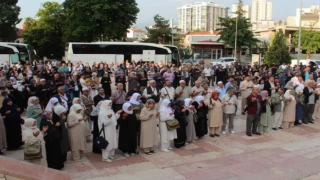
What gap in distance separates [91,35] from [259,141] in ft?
105

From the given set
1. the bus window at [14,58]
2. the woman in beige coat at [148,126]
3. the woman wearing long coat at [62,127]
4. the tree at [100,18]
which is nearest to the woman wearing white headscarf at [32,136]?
the woman wearing long coat at [62,127]

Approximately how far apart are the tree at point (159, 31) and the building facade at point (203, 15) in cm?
5702

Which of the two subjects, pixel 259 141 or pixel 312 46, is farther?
pixel 312 46

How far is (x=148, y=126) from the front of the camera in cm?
812

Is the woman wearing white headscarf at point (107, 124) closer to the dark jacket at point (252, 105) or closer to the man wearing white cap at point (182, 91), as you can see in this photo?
the man wearing white cap at point (182, 91)

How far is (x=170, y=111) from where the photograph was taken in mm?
8430

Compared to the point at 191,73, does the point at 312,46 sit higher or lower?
higher

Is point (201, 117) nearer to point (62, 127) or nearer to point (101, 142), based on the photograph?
point (101, 142)

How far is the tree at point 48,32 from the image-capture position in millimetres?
53719

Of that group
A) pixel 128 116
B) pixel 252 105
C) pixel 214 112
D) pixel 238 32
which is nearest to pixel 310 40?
pixel 238 32

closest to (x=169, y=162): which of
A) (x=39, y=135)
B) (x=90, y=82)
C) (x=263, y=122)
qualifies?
(x=39, y=135)

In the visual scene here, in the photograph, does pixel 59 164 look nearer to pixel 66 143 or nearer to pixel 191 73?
pixel 66 143

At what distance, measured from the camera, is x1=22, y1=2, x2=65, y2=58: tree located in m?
53.7

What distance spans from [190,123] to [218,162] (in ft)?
4.96
